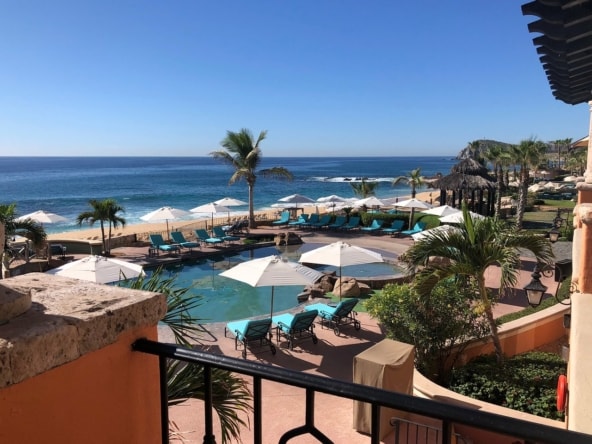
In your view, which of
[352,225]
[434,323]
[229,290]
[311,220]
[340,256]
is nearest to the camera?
[434,323]

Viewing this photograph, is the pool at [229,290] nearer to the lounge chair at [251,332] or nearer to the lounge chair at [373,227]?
the lounge chair at [251,332]

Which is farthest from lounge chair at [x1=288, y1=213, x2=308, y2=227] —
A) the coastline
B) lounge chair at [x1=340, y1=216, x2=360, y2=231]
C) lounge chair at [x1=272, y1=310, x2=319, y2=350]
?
lounge chair at [x1=272, y1=310, x2=319, y2=350]

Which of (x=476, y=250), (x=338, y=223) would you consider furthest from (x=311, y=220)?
(x=476, y=250)

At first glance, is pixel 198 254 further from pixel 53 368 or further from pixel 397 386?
pixel 53 368

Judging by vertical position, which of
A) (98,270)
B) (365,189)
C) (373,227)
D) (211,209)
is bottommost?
(373,227)

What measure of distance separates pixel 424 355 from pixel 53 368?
7026 millimetres

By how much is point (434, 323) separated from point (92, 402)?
264 inches

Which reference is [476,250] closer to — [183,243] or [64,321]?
[64,321]

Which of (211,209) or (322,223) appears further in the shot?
(322,223)

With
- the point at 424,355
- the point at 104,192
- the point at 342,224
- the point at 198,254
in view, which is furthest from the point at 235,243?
the point at 104,192

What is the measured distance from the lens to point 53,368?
1.32m

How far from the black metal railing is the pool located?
7552 millimetres

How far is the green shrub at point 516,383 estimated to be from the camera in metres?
6.22

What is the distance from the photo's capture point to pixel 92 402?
58.1 inches
